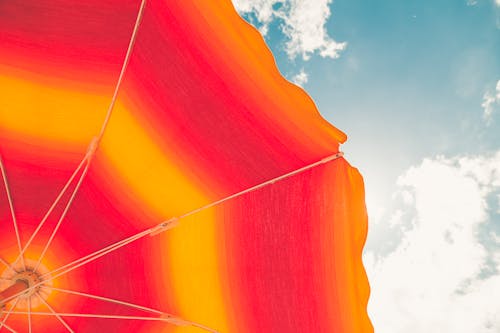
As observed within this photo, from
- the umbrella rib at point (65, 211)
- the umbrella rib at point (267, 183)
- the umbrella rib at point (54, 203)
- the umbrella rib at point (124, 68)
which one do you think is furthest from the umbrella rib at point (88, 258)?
the umbrella rib at point (124, 68)

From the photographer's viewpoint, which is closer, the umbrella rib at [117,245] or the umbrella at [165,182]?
the umbrella at [165,182]

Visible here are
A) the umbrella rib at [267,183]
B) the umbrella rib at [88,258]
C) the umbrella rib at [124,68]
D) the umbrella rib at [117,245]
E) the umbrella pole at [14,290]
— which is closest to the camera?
the umbrella rib at [124,68]

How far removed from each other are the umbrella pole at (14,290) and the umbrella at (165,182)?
28 millimetres

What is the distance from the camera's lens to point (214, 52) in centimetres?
235

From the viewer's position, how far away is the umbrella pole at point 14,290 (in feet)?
8.11

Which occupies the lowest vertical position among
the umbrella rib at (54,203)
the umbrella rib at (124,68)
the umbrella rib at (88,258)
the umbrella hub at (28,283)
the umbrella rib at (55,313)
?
the umbrella rib at (55,313)

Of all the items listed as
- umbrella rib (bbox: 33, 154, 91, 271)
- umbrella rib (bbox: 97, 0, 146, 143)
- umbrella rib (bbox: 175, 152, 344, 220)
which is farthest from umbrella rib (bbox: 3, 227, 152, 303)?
umbrella rib (bbox: 97, 0, 146, 143)

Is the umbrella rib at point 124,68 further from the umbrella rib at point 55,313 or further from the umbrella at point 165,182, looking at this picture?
the umbrella rib at point 55,313

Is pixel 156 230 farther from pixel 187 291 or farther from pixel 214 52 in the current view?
pixel 214 52

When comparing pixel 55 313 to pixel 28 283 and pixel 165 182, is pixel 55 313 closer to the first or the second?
pixel 28 283

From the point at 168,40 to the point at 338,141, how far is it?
116 centimetres

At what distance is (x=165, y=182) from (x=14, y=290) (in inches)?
47.3

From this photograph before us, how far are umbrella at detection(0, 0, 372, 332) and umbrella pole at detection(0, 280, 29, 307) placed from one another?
1.1 inches

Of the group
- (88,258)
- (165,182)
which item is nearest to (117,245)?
(88,258)
